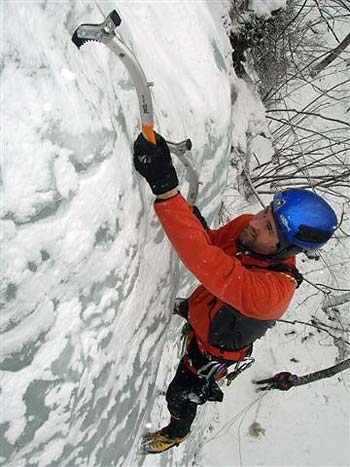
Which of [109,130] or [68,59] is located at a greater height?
[68,59]

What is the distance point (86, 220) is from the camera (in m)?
1.75

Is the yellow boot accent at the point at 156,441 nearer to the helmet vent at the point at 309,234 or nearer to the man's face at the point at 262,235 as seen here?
the man's face at the point at 262,235

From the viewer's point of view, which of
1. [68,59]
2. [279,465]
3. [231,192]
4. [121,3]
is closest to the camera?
[68,59]

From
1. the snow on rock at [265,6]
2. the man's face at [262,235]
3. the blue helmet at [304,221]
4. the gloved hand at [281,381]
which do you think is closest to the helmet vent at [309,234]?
the blue helmet at [304,221]

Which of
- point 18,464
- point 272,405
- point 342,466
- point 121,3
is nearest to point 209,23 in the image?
point 121,3

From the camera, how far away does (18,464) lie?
1756mm

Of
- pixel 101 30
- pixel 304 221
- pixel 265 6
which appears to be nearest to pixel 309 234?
pixel 304 221

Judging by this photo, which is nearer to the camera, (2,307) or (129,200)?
(2,307)

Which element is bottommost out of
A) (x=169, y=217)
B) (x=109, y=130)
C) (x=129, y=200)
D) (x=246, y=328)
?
(x=246, y=328)

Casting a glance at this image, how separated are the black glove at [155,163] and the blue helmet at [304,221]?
1.96ft

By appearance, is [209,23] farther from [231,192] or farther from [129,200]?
[231,192]

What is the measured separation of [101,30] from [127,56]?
17cm

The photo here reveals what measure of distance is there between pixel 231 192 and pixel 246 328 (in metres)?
3.61

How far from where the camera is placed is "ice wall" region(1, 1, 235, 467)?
1515 mm
